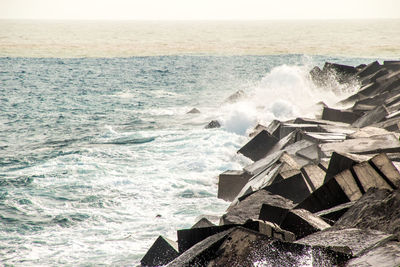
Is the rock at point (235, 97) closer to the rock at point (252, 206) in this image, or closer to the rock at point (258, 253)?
the rock at point (252, 206)

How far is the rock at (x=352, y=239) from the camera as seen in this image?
3.64 meters

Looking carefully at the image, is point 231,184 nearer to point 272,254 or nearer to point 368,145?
point 368,145

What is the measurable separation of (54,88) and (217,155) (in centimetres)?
2376

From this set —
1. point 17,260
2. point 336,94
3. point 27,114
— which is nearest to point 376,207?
point 17,260

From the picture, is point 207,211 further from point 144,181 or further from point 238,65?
point 238,65

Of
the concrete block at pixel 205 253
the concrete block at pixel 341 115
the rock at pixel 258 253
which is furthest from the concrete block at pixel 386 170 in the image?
the concrete block at pixel 341 115

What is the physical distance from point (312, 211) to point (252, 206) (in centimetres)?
97

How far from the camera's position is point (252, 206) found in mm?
6348

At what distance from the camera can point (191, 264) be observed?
3.79 m

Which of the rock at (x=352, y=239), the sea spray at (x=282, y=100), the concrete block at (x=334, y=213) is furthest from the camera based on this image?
the sea spray at (x=282, y=100)

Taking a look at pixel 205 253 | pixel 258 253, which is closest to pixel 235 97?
pixel 205 253

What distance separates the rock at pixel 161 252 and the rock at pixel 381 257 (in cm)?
278

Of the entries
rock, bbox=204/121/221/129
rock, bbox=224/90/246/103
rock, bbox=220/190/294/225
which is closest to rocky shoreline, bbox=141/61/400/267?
rock, bbox=220/190/294/225

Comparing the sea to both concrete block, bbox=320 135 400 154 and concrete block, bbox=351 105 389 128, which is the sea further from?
concrete block, bbox=351 105 389 128
